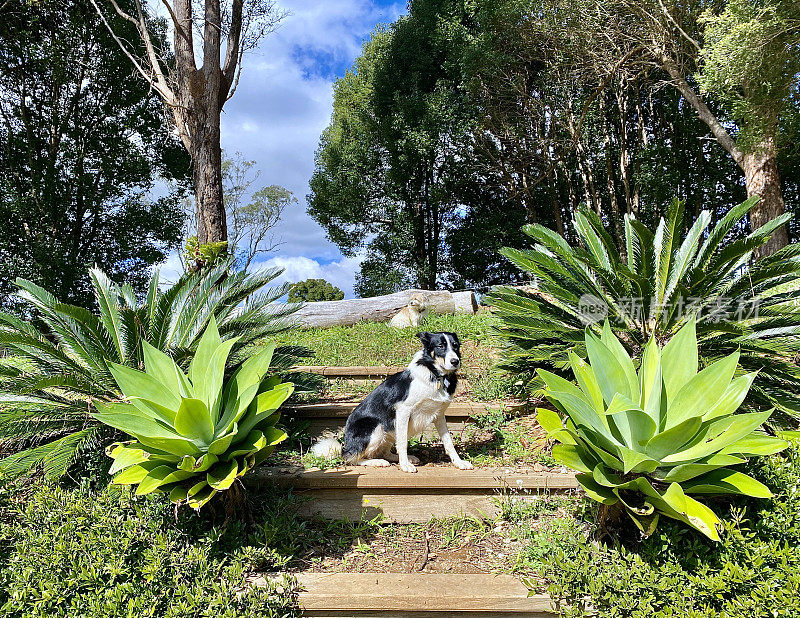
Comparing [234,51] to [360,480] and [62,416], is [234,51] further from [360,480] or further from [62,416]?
[360,480]

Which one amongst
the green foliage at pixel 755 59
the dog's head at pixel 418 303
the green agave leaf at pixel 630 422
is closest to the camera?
the green agave leaf at pixel 630 422

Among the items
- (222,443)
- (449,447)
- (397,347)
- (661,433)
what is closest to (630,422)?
(661,433)

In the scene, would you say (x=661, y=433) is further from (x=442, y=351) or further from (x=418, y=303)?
(x=418, y=303)

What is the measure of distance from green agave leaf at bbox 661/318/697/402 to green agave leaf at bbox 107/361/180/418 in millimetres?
2182

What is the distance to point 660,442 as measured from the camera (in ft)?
6.10

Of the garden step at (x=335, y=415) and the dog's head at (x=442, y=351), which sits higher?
the dog's head at (x=442, y=351)

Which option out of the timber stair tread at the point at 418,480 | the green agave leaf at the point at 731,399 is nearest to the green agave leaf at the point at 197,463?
the timber stair tread at the point at 418,480

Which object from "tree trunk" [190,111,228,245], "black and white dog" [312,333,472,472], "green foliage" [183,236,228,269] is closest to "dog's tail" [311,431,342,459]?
"black and white dog" [312,333,472,472]

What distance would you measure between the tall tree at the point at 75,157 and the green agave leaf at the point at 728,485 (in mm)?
11008

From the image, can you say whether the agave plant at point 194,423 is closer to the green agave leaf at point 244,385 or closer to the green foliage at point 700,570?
the green agave leaf at point 244,385

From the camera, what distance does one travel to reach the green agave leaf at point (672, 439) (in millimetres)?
1803

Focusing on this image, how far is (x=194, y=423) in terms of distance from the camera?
2.02 meters

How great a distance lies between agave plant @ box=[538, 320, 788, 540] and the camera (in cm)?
183

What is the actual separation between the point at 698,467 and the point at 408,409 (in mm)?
1479
